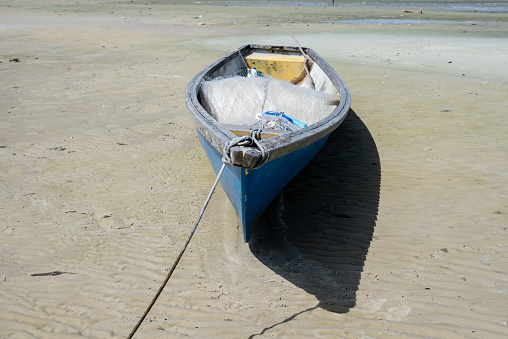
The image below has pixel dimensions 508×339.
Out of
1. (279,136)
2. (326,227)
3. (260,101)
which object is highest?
(279,136)

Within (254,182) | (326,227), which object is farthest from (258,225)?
(254,182)

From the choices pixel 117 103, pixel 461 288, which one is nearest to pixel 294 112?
pixel 461 288

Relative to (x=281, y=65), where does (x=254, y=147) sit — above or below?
above

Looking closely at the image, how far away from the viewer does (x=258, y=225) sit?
482cm

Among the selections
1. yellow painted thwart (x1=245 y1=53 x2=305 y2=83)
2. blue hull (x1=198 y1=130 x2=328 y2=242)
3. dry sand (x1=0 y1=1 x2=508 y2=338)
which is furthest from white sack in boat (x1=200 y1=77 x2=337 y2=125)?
yellow painted thwart (x1=245 y1=53 x2=305 y2=83)

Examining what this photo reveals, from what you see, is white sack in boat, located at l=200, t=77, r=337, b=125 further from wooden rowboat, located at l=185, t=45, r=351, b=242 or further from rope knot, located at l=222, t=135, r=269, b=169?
rope knot, located at l=222, t=135, r=269, b=169

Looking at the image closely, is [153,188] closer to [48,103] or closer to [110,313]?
[110,313]

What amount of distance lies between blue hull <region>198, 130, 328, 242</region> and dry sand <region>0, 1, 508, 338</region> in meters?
0.59

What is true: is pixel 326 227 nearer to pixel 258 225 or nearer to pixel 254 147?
pixel 258 225

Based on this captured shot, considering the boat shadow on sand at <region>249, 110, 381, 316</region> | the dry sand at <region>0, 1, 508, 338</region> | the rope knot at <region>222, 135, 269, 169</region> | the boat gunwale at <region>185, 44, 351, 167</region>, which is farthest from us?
the boat shadow on sand at <region>249, 110, 381, 316</region>

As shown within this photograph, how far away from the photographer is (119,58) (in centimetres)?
1334

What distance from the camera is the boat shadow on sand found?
3.94 metres

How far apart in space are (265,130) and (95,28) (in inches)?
707

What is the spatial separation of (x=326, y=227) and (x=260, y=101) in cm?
209
